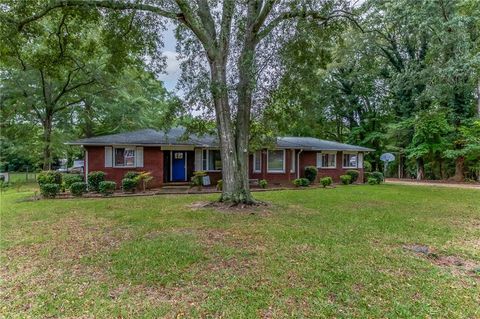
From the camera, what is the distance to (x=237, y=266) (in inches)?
187

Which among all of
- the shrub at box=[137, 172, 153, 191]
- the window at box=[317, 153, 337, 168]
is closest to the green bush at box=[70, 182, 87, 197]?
the shrub at box=[137, 172, 153, 191]

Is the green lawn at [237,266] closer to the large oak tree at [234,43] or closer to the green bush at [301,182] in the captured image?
the large oak tree at [234,43]

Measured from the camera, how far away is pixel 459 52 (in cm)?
1895

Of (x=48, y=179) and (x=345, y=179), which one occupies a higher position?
(x=48, y=179)

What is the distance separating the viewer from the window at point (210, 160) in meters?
17.3

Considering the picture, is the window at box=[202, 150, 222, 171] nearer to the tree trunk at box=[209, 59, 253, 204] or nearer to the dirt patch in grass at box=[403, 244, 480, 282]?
the tree trunk at box=[209, 59, 253, 204]

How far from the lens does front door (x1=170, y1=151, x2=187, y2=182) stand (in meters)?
17.3

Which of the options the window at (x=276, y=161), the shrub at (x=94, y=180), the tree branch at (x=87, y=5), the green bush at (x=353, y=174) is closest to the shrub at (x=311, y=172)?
the window at (x=276, y=161)

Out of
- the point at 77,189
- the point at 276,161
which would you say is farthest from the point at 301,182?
the point at 77,189

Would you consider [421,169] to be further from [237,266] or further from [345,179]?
[237,266]

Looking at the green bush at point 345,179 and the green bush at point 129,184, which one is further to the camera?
the green bush at point 345,179

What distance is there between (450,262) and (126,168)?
13.7 meters

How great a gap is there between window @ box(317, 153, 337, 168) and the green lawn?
10.8m

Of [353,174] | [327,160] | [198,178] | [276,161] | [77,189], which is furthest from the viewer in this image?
[327,160]
